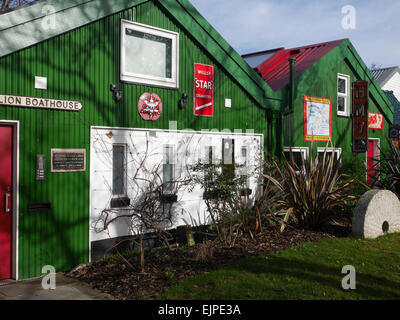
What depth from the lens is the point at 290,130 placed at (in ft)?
39.3

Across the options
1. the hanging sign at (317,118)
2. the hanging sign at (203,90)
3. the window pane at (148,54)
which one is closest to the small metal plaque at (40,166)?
the window pane at (148,54)

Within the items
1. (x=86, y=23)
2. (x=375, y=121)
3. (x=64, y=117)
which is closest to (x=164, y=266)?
(x=64, y=117)

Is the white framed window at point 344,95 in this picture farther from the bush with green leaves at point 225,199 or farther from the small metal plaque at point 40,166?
the small metal plaque at point 40,166

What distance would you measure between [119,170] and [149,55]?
2415 millimetres

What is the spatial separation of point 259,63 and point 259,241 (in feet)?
25.6

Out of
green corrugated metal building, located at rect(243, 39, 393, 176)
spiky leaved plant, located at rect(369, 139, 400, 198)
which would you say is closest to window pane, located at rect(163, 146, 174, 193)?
green corrugated metal building, located at rect(243, 39, 393, 176)

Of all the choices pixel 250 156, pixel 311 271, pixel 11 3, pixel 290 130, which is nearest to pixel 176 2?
pixel 250 156

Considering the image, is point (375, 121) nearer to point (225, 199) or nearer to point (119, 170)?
point (225, 199)

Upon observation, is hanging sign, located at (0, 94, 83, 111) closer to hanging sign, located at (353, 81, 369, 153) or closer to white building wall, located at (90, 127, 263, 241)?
white building wall, located at (90, 127, 263, 241)

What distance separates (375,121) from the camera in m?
15.4

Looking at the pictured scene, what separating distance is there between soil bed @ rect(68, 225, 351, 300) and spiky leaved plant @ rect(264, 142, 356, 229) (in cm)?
61

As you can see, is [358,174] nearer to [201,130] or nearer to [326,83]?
[326,83]

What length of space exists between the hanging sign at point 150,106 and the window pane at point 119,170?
818 millimetres

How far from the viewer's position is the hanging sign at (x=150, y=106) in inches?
324
